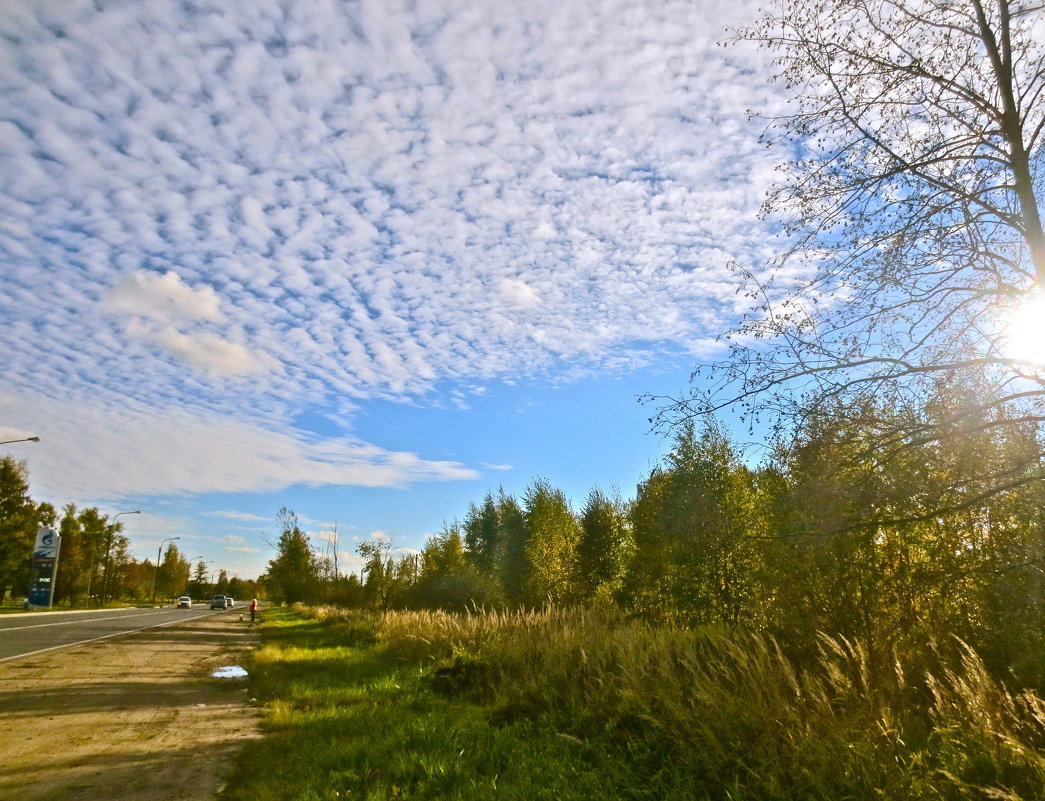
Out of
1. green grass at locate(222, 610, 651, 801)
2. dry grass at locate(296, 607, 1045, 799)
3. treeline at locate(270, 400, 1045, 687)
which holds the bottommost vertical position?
green grass at locate(222, 610, 651, 801)

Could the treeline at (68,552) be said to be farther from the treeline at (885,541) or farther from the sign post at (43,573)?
the treeline at (885,541)

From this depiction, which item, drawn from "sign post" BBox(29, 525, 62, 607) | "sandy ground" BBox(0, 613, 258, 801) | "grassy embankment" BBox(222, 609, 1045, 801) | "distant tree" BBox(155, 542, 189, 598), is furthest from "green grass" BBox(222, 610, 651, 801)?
Answer: "distant tree" BBox(155, 542, 189, 598)

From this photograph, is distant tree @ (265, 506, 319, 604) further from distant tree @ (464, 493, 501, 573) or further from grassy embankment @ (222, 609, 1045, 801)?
grassy embankment @ (222, 609, 1045, 801)

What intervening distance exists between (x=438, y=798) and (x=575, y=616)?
8.99 meters

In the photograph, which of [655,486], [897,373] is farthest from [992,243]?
[655,486]

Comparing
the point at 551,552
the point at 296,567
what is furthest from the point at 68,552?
the point at 551,552

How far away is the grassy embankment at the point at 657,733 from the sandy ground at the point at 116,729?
63 centimetres

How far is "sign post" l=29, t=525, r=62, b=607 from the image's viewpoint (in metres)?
52.0

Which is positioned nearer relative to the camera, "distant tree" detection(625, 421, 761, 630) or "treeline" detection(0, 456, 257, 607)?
"distant tree" detection(625, 421, 761, 630)

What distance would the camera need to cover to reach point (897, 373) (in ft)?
19.6

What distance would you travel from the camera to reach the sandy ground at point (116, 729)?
5.81m

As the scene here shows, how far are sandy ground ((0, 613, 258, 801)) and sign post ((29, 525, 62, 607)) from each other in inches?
1832

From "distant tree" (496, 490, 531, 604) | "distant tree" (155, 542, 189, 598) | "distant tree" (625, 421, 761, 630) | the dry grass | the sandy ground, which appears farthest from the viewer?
"distant tree" (155, 542, 189, 598)

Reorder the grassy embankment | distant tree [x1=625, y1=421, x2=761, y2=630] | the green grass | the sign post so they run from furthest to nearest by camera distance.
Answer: the sign post → distant tree [x1=625, y1=421, x2=761, y2=630] → the green grass → the grassy embankment
